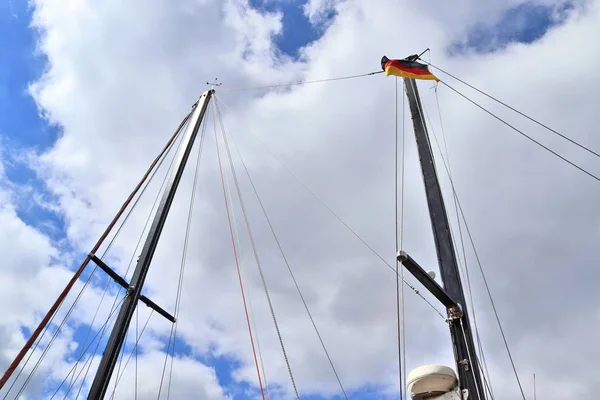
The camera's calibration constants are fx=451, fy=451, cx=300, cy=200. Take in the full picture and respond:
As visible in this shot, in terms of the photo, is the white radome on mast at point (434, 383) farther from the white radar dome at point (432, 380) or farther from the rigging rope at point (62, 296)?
the rigging rope at point (62, 296)

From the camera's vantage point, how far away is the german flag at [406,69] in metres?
12.1

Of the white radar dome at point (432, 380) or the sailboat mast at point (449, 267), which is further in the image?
the sailboat mast at point (449, 267)

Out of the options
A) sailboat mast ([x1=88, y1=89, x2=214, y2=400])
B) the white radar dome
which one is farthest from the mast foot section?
the white radar dome

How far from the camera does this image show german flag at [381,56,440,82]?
39.5 feet

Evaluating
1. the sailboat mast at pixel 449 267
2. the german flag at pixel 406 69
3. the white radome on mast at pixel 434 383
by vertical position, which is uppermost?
the german flag at pixel 406 69

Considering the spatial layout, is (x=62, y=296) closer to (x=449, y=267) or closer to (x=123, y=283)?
(x=123, y=283)

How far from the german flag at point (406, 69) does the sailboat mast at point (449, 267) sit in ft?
3.17

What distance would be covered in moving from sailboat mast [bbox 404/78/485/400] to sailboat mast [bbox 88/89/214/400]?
7.57 meters

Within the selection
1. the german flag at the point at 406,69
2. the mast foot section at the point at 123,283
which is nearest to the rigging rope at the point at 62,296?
the mast foot section at the point at 123,283

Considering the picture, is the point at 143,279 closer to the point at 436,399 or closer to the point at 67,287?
the point at 67,287

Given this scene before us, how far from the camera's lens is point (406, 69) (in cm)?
1223

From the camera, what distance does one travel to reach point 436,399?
6973 mm

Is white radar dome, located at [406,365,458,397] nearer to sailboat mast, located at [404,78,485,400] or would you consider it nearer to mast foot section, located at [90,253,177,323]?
sailboat mast, located at [404,78,485,400]

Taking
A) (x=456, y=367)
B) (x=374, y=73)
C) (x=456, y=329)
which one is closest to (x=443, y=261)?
(x=456, y=329)
